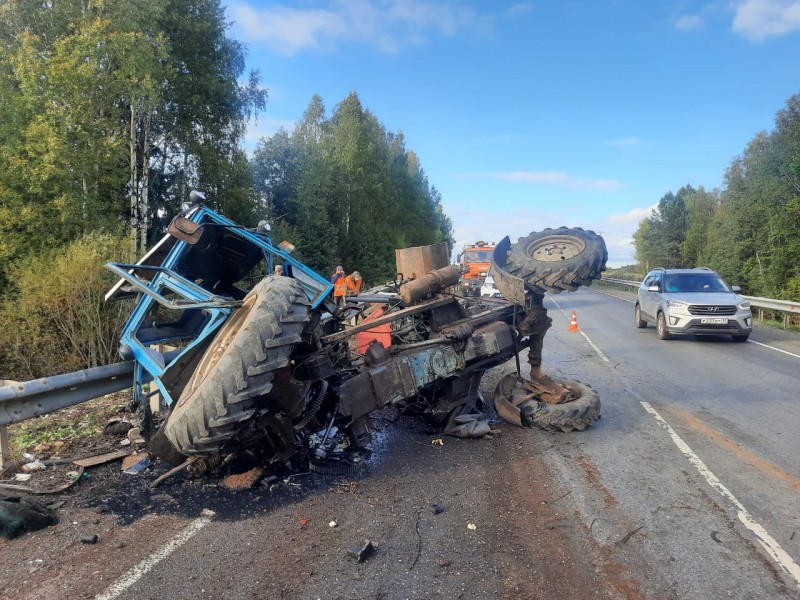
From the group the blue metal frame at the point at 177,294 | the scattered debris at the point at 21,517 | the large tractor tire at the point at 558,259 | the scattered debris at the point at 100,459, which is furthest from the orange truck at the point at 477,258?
the scattered debris at the point at 21,517

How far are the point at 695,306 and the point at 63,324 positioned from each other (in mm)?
12964

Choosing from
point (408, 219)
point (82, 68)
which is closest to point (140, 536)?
point (82, 68)

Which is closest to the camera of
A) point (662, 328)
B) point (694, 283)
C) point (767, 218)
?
Answer: point (662, 328)

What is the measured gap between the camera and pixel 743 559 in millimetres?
3104

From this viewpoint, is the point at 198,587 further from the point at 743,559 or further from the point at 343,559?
the point at 743,559

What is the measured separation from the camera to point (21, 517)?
3.39m

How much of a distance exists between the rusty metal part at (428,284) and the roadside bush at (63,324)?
663cm

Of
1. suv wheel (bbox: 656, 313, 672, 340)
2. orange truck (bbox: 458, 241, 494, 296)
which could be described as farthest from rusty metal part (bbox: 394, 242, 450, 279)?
orange truck (bbox: 458, 241, 494, 296)

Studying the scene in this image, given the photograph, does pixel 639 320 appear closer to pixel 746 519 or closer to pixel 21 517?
pixel 746 519

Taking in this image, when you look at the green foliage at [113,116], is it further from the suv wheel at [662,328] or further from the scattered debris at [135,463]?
the suv wheel at [662,328]

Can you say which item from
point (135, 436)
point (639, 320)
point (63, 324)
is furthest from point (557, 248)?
point (639, 320)

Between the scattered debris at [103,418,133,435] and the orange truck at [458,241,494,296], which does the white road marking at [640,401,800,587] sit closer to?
the scattered debris at [103,418,133,435]

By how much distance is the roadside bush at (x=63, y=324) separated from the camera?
9359 millimetres

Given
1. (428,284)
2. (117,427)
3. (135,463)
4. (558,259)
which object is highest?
(558,259)
